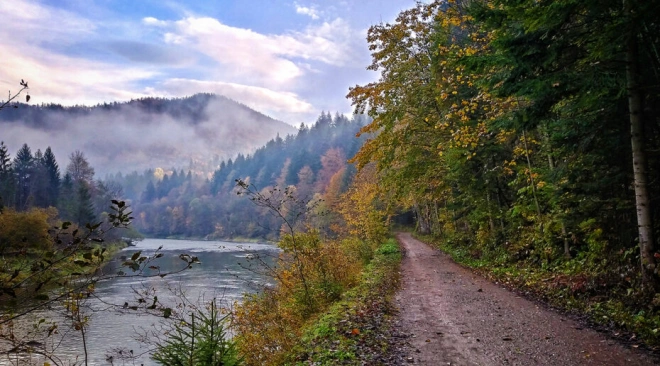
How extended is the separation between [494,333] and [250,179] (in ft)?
299

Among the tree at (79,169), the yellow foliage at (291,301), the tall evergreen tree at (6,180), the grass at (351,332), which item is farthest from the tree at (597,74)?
the tree at (79,169)

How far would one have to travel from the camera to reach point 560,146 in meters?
9.73

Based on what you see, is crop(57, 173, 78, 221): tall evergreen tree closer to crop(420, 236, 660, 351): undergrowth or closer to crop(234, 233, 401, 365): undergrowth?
crop(234, 233, 401, 365): undergrowth

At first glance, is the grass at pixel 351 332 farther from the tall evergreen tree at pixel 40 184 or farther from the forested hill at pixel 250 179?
the tall evergreen tree at pixel 40 184

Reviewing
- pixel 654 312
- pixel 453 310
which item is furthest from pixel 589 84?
pixel 453 310

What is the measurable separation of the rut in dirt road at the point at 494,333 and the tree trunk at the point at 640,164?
6.10 ft

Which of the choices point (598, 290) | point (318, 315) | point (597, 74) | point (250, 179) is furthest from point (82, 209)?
point (597, 74)

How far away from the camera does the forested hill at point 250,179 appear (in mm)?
91188

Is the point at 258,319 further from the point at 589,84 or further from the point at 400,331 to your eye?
the point at 589,84

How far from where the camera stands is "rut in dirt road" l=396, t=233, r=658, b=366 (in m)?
5.92

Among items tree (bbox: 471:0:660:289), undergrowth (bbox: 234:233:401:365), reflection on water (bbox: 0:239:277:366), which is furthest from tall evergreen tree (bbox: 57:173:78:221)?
tree (bbox: 471:0:660:289)

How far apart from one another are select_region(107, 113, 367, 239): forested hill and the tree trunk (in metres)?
72.8

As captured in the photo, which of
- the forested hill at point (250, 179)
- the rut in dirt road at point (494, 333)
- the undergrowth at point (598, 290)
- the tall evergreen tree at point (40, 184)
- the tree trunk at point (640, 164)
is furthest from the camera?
the forested hill at point (250, 179)

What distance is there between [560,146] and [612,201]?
1.70 meters
